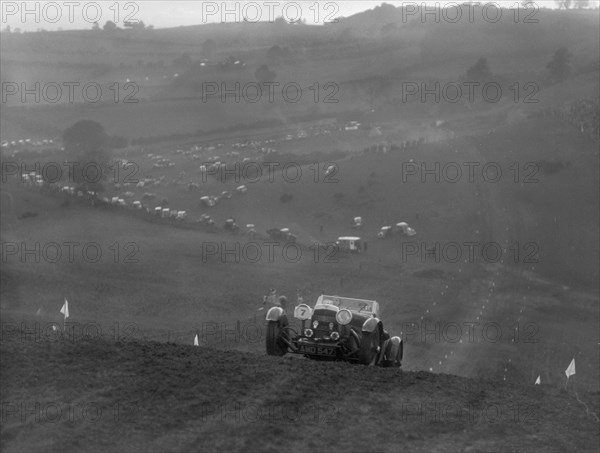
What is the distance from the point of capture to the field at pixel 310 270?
1187 cm

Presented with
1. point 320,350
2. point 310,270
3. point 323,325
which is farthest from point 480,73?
point 320,350

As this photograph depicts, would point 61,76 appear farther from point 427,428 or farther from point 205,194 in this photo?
point 427,428

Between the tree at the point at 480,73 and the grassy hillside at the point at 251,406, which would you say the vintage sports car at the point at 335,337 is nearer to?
the grassy hillside at the point at 251,406

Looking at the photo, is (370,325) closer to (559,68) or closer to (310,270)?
(310,270)

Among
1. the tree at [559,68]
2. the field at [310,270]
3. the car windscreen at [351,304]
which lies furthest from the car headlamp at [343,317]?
the tree at [559,68]

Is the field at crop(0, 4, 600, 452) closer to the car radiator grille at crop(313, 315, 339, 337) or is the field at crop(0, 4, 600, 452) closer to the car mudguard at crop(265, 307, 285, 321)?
the car radiator grille at crop(313, 315, 339, 337)

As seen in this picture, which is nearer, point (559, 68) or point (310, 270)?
point (310, 270)

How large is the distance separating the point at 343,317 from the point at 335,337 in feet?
1.84

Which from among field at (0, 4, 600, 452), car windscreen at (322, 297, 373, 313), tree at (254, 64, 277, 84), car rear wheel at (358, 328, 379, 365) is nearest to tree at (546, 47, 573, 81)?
field at (0, 4, 600, 452)

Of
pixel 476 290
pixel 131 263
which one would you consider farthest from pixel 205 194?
pixel 476 290

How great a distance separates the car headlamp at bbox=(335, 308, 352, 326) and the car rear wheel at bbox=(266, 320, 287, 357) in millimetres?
1561

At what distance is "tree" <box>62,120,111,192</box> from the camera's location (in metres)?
66.2

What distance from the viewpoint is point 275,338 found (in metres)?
17.4

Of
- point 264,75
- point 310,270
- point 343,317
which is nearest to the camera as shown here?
point 343,317
